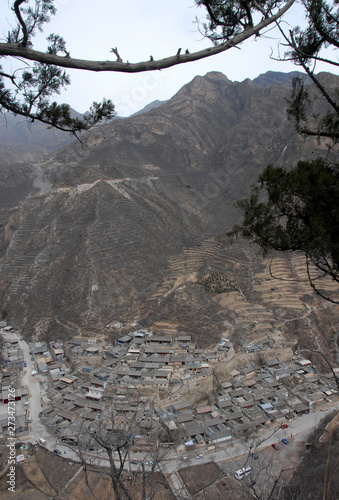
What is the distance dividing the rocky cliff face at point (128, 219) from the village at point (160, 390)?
2653 millimetres

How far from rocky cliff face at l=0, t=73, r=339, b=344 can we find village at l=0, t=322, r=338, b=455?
265 centimetres

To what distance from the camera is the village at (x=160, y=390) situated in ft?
54.7

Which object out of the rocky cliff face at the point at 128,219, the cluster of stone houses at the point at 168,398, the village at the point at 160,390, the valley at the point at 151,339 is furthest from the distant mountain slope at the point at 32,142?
the cluster of stone houses at the point at 168,398

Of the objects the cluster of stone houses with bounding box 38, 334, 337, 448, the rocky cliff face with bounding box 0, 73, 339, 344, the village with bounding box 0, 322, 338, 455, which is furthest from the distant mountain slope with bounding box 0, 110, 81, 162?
the cluster of stone houses with bounding box 38, 334, 337, 448

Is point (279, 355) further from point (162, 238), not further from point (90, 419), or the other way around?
point (162, 238)

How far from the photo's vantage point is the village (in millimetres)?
16672

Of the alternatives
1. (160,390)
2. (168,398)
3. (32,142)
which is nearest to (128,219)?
(160,390)

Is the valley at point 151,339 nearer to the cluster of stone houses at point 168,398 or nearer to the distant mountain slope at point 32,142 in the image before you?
the cluster of stone houses at point 168,398

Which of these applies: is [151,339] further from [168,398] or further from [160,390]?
[168,398]

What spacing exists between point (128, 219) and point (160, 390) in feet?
67.1

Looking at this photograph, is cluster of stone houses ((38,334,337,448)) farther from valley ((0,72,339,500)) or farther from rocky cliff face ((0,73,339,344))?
rocky cliff face ((0,73,339,344))

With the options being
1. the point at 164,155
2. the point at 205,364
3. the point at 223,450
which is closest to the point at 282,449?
the point at 223,450

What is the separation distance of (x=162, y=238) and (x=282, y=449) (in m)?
24.0

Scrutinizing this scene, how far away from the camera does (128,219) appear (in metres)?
35.7
